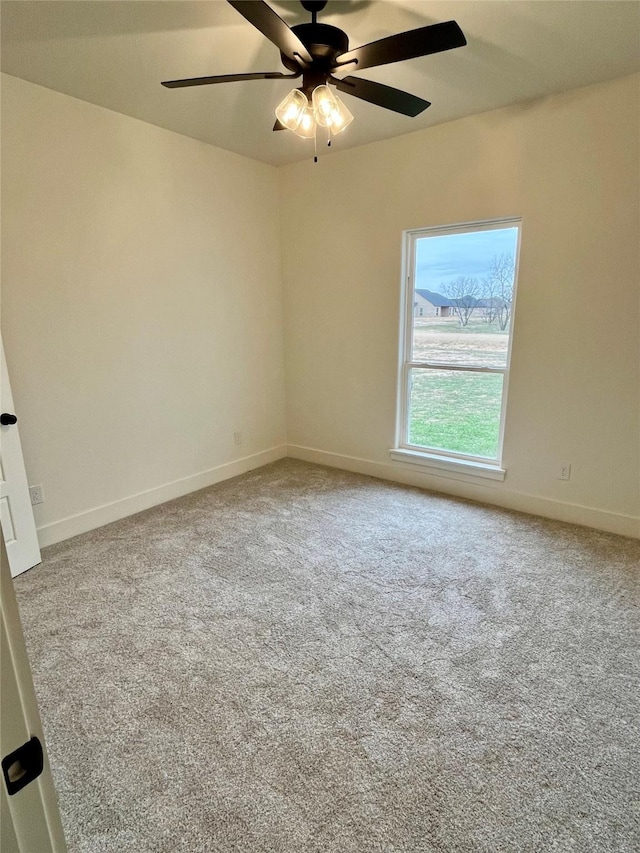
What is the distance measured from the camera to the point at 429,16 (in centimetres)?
191

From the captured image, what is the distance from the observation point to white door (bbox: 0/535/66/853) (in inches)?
22.9

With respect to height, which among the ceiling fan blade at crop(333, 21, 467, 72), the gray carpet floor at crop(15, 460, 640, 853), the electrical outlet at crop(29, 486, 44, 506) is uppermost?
the ceiling fan blade at crop(333, 21, 467, 72)

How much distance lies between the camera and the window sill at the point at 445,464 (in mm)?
3352

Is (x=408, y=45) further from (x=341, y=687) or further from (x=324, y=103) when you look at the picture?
(x=341, y=687)

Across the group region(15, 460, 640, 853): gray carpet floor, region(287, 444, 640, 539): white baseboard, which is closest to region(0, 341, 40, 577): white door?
region(15, 460, 640, 853): gray carpet floor

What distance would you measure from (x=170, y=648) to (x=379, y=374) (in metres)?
2.63

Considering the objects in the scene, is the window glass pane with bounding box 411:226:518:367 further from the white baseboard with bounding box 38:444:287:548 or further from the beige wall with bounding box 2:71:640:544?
the white baseboard with bounding box 38:444:287:548

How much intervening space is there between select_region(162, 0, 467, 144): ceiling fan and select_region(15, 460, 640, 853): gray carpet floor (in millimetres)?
2303

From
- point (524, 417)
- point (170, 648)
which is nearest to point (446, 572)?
point (524, 417)

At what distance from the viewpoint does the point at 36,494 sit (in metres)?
2.76

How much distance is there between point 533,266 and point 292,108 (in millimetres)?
1888

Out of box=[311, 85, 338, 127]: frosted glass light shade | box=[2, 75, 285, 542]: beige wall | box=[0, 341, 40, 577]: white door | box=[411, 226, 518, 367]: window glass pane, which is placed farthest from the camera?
box=[411, 226, 518, 367]: window glass pane

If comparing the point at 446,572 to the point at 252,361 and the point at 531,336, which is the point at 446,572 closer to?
the point at 531,336

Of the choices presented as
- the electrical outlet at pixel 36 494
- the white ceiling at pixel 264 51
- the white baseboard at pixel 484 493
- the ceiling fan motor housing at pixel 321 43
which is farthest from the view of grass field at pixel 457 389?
the electrical outlet at pixel 36 494
